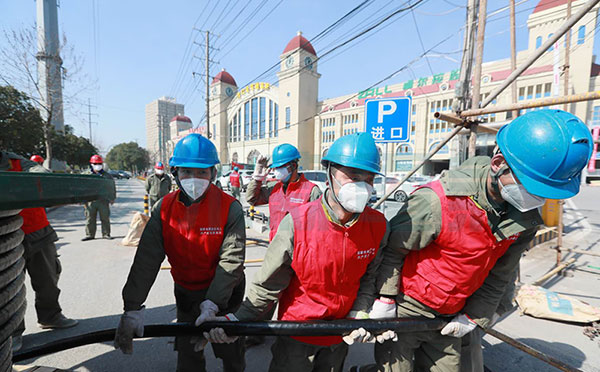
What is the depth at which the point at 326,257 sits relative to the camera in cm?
142

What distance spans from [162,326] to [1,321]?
742 mm

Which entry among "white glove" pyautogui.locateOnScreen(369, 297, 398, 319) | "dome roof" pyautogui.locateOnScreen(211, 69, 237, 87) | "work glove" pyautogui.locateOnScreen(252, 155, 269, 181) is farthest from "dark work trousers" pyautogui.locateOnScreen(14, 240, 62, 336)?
"dome roof" pyautogui.locateOnScreen(211, 69, 237, 87)

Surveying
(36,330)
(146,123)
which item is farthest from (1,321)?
(146,123)

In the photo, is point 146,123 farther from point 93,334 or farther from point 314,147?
point 93,334

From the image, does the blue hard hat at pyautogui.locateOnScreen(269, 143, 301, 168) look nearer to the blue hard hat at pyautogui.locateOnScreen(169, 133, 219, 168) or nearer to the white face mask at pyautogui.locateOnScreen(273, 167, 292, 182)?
the white face mask at pyautogui.locateOnScreen(273, 167, 292, 182)

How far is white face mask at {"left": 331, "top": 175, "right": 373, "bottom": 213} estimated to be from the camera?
55.9 inches

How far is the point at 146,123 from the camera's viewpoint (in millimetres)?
84625

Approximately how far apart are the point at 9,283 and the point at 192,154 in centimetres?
111

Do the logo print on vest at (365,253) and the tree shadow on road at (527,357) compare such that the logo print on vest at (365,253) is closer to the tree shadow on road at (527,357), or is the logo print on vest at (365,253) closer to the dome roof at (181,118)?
the tree shadow on road at (527,357)

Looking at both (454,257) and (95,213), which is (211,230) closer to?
(454,257)

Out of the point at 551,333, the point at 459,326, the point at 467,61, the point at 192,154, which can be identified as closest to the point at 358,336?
the point at 459,326

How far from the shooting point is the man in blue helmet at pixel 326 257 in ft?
4.66

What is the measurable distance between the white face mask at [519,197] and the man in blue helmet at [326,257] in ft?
2.08

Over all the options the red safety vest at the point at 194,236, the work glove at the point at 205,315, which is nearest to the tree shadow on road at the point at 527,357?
the work glove at the point at 205,315
